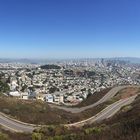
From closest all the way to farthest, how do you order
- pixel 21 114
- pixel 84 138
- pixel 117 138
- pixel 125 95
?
pixel 117 138 → pixel 84 138 → pixel 21 114 → pixel 125 95

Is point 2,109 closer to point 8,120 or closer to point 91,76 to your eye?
point 8,120

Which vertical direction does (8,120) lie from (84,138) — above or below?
below

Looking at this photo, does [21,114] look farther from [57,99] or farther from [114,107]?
[57,99]

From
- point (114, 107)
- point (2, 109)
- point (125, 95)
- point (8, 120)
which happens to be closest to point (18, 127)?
point (8, 120)

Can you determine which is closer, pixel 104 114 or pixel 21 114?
pixel 21 114

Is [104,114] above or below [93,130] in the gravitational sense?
below

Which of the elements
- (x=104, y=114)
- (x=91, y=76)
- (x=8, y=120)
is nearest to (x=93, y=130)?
(x=8, y=120)

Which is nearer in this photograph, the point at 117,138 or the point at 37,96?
the point at 117,138

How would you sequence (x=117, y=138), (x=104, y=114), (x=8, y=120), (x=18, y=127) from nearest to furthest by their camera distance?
(x=117, y=138), (x=18, y=127), (x=8, y=120), (x=104, y=114)

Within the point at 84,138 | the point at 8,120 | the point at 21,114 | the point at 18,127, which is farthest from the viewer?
the point at 21,114
